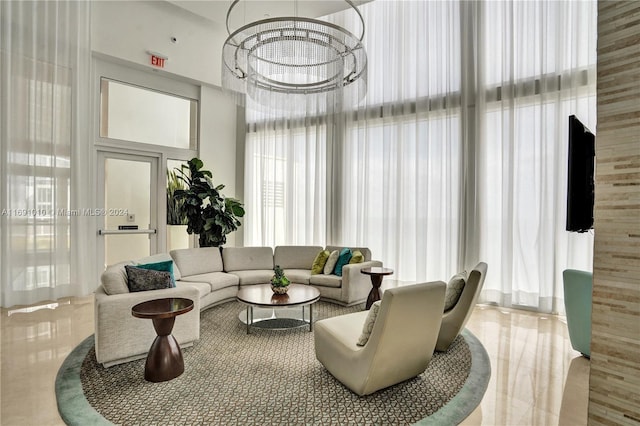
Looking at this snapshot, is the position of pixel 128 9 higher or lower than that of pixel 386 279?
higher

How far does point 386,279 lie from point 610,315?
5.47 meters

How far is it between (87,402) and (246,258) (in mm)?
3170

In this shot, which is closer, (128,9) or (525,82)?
(525,82)

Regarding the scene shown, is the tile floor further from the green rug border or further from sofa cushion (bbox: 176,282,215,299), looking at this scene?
sofa cushion (bbox: 176,282,215,299)

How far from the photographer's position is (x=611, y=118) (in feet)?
1.22

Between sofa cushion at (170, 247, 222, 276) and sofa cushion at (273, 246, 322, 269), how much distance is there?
0.90 m

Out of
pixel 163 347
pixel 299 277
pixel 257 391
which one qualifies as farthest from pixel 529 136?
pixel 163 347

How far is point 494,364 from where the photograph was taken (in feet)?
9.77

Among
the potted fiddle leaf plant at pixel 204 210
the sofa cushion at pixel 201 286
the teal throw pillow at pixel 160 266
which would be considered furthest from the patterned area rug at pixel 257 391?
the potted fiddle leaf plant at pixel 204 210

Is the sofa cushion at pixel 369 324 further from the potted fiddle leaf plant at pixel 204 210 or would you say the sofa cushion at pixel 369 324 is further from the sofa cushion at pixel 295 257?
the potted fiddle leaf plant at pixel 204 210

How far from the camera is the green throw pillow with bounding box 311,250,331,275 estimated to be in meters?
5.11

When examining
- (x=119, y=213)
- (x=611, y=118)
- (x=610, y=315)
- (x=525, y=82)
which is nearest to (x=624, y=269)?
(x=610, y=315)

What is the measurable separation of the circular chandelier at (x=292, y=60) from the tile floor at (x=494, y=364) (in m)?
2.94

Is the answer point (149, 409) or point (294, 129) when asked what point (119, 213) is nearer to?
point (294, 129)
